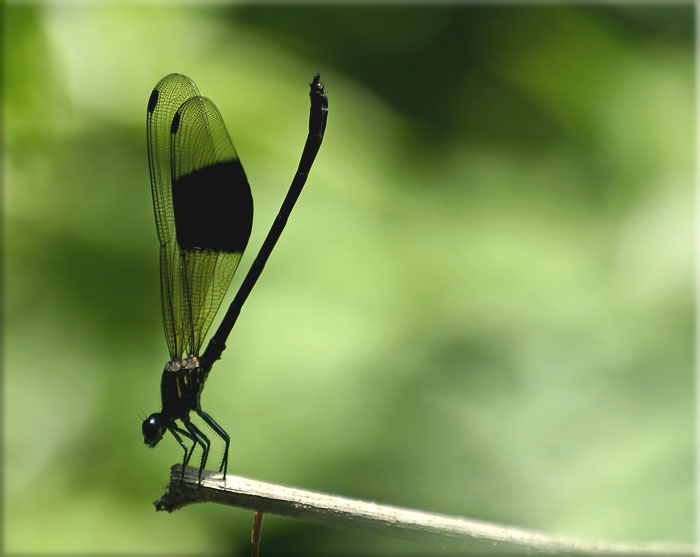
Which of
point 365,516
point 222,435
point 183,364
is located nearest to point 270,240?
point 183,364

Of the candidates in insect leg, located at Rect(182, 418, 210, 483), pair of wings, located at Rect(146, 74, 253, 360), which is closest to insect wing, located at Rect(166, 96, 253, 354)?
pair of wings, located at Rect(146, 74, 253, 360)

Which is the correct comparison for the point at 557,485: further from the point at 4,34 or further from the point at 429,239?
the point at 4,34

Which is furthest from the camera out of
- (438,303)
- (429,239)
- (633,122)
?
(633,122)

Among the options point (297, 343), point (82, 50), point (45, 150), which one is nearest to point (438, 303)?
point (297, 343)

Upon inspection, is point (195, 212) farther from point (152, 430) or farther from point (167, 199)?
point (152, 430)

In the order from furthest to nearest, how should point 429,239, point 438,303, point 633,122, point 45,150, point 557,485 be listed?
1. point 633,122
2. point 429,239
3. point 438,303
4. point 45,150
5. point 557,485

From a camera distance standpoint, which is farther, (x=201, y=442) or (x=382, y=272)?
(x=382, y=272)

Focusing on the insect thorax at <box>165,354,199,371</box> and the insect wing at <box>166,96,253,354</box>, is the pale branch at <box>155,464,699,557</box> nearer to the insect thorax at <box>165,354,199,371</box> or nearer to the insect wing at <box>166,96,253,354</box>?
the insect thorax at <box>165,354,199,371</box>
